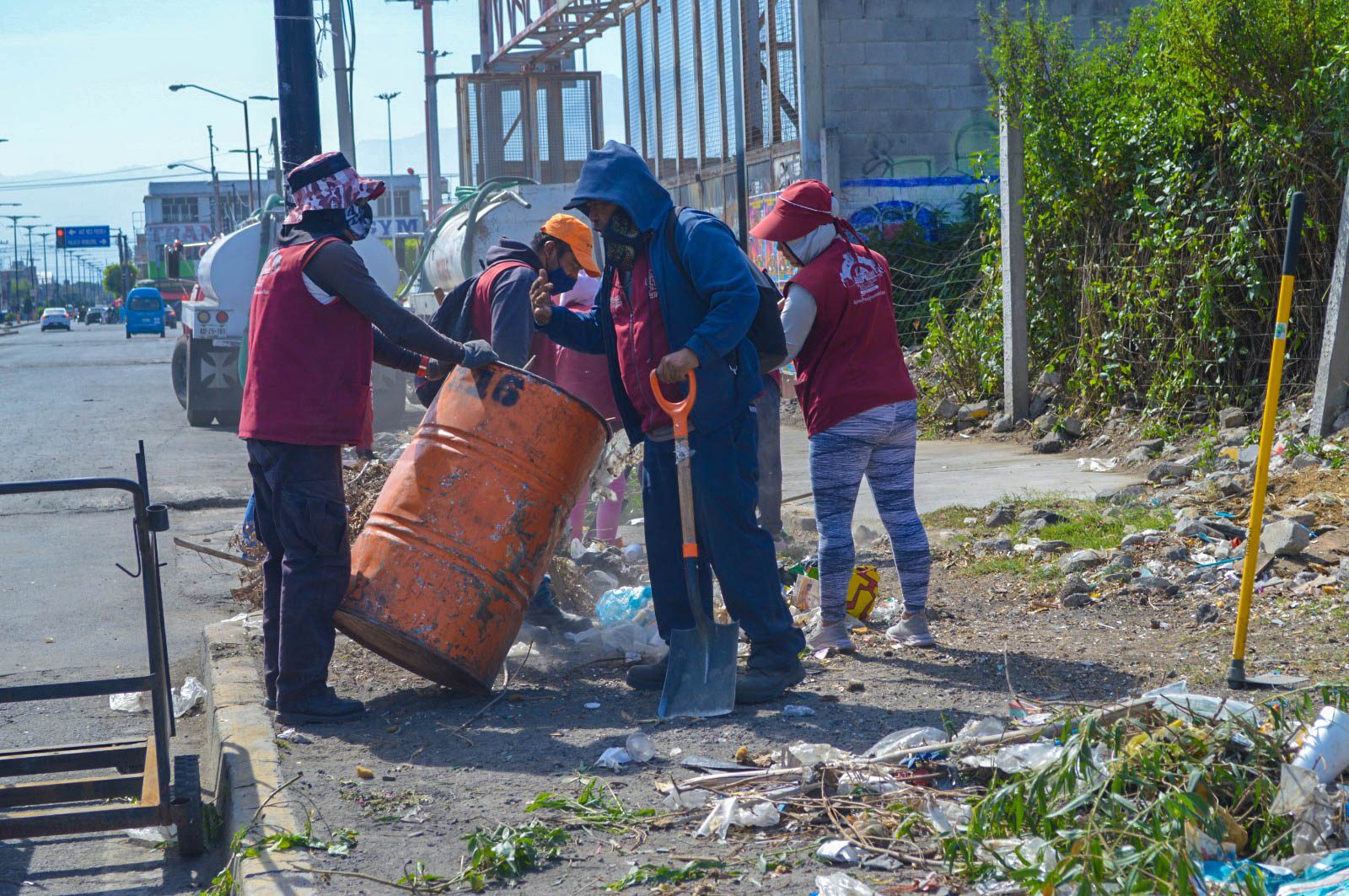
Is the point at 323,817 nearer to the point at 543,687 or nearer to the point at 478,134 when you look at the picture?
the point at 543,687

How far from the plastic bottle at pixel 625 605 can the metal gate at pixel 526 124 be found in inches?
624

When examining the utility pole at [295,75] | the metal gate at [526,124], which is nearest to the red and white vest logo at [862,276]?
the utility pole at [295,75]

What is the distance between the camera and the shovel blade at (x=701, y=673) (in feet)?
13.3

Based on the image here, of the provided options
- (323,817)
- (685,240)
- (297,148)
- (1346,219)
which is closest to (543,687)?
(323,817)

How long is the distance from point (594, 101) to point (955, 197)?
8.55 meters

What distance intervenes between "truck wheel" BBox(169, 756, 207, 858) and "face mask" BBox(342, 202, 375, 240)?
180 centimetres

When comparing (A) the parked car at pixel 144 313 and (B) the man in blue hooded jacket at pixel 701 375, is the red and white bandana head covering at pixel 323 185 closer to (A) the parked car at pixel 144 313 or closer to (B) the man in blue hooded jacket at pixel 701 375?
(B) the man in blue hooded jacket at pixel 701 375

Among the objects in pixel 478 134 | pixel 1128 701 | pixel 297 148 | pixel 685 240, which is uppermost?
pixel 478 134

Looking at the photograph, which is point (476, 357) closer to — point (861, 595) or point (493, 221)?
point (861, 595)

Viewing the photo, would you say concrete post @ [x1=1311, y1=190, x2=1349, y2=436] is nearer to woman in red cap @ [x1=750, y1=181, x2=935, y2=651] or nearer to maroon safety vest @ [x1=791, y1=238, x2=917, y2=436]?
woman in red cap @ [x1=750, y1=181, x2=935, y2=651]

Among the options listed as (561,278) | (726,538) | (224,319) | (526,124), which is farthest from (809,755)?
(526,124)

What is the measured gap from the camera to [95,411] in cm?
1775

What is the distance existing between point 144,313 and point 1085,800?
189ft

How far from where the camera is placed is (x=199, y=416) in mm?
15828
